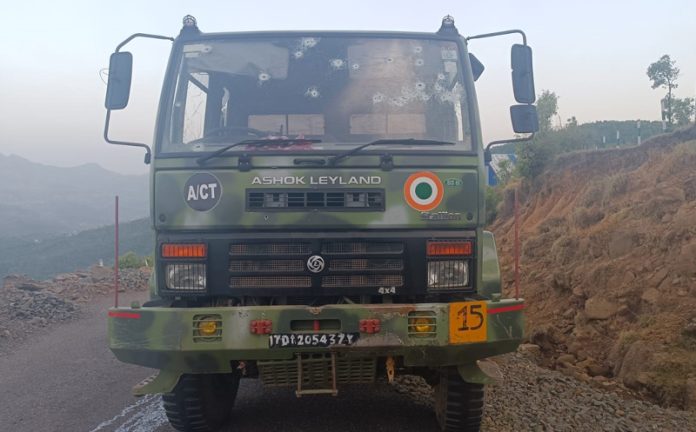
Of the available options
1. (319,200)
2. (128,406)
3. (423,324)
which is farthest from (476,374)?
(128,406)

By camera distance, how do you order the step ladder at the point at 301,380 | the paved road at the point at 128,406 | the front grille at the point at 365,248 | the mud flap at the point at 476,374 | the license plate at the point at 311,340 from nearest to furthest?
the license plate at the point at 311,340
the step ladder at the point at 301,380
the front grille at the point at 365,248
the mud flap at the point at 476,374
the paved road at the point at 128,406

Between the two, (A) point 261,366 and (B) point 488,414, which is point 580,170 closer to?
(B) point 488,414

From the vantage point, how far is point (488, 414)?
5.59m

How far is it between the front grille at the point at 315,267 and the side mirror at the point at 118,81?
1.51 metres

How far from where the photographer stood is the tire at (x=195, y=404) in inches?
196

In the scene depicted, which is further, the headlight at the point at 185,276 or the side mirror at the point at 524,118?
the side mirror at the point at 524,118

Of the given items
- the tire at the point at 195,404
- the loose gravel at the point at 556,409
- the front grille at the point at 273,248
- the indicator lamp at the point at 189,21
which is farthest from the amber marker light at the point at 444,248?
the indicator lamp at the point at 189,21

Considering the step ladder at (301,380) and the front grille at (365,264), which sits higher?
the front grille at (365,264)

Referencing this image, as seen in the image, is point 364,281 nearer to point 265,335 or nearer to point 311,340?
point 311,340

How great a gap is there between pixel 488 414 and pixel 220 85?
326 cm

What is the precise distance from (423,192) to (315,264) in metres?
0.84

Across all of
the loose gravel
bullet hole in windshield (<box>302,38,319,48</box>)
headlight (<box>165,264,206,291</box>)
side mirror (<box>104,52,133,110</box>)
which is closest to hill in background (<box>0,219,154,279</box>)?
the loose gravel

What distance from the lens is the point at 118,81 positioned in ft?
17.1

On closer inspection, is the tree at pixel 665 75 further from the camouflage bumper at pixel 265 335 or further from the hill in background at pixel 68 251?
the hill in background at pixel 68 251
